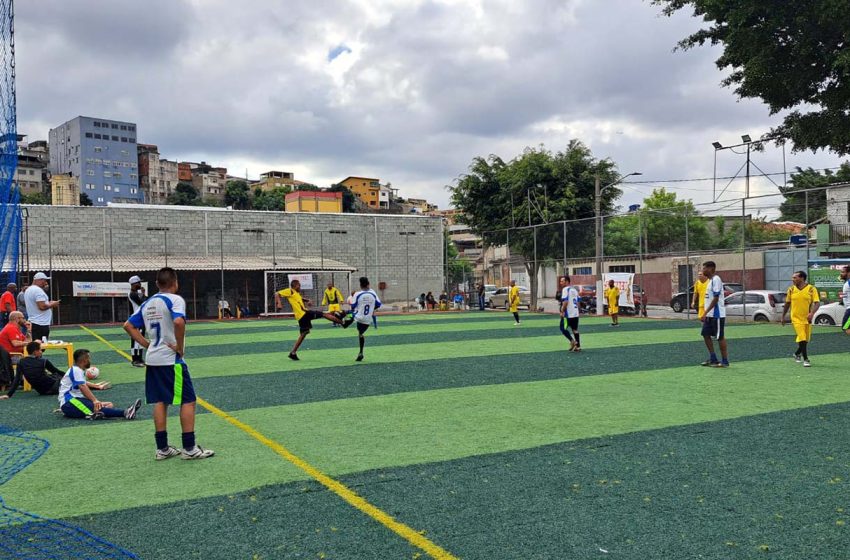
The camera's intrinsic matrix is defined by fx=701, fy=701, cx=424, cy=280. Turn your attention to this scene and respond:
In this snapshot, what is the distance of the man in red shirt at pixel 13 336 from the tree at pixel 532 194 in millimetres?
26964

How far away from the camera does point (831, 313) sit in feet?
73.2

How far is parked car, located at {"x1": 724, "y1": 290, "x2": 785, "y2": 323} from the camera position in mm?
25062

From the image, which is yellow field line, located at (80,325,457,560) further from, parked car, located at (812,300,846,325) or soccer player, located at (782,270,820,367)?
parked car, located at (812,300,846,325)

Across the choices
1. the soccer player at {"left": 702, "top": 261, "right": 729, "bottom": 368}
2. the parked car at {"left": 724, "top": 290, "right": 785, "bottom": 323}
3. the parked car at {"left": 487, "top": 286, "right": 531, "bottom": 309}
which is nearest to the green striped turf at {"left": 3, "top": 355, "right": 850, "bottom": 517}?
the soccer player at {"left": 702, "top": 261, "right": 729, "bottom": 368}

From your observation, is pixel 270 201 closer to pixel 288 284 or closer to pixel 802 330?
pixel 288 284

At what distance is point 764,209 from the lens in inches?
958

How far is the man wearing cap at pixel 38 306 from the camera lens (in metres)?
12.5

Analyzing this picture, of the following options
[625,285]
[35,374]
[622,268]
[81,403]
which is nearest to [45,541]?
[81,403]

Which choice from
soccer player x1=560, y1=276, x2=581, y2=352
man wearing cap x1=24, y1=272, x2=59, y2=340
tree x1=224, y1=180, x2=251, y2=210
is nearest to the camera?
man wearing cap x1=24, y1=272, x2=59, y2=340

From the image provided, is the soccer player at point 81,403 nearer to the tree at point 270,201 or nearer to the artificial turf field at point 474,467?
the artificial turf field at point 474,467

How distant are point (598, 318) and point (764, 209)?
7936 millimetres

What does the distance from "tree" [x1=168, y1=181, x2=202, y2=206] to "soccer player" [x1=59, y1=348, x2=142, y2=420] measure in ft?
401

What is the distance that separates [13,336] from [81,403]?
3.52 meters

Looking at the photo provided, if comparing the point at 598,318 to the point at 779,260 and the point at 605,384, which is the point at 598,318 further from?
the point at 605,384
